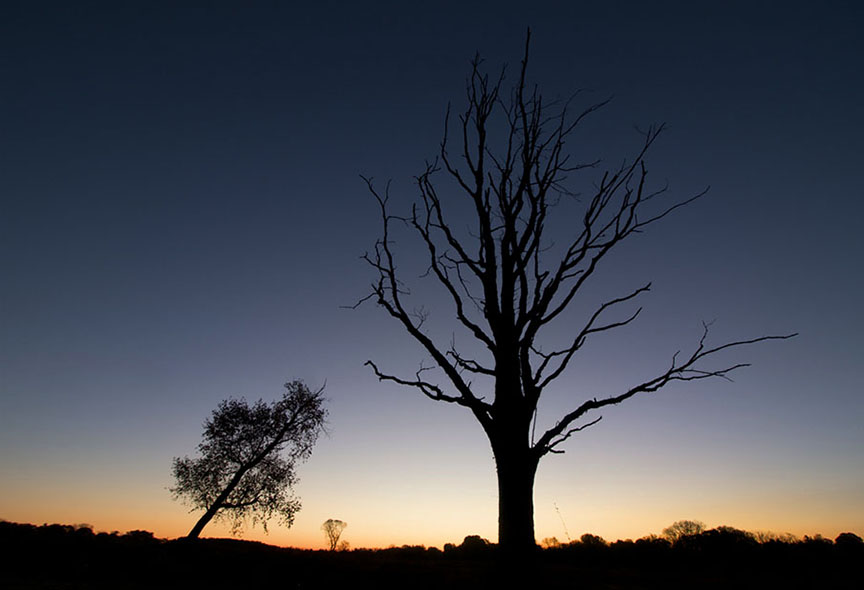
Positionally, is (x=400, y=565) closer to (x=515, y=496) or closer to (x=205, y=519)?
(x=515, y=496)

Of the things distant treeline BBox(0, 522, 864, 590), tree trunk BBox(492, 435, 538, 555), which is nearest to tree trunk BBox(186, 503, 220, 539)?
distant treeline BBox(0, 522, 864, 590)

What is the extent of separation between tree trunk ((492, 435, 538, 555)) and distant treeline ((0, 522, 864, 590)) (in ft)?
13.6

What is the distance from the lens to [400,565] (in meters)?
13.2

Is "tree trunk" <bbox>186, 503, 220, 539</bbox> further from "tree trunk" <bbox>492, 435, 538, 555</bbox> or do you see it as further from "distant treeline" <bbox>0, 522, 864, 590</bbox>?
"tree trunk" <bbox>492, 435, 538, 555</bbox>

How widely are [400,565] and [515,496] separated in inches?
316

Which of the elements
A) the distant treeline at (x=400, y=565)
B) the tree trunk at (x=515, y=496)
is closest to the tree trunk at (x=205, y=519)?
the distant treeline at (x=400, y=565)

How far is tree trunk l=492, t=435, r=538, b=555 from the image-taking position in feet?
22.3

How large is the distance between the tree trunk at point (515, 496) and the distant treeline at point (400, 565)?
13.6 feet

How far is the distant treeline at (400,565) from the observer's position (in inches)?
442

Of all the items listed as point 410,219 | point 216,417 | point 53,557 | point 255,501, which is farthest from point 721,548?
point 216,417

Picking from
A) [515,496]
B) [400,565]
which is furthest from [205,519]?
[515,496]

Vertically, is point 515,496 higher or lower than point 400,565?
higher

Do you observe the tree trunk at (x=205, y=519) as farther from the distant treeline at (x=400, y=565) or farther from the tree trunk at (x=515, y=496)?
the tree trunk at (x=515, y=496)

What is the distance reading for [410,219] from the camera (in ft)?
31.6
